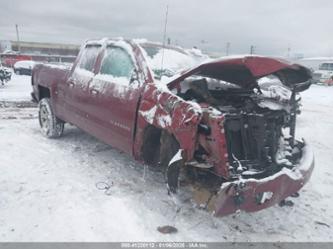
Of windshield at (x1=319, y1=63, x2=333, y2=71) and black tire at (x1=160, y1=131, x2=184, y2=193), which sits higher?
windshield at (x1=319, y1=63, x2=333, y2=71)

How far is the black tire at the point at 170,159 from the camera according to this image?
334 centimetres

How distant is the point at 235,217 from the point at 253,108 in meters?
1.30

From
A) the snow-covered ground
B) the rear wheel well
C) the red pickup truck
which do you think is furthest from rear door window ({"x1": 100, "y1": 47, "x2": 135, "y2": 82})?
the rear wheel well

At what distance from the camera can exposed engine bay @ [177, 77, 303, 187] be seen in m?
3.21

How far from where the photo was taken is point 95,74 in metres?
4.96

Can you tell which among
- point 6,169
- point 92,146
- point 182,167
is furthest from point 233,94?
point 6,169

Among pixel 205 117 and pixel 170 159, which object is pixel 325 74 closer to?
pixel 170 159

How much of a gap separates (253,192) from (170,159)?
109 centimetres

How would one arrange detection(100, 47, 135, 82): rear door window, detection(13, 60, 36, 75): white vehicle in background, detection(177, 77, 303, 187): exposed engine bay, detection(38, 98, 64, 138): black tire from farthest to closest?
detection(13, 60, 36, 75): white vehicle in background < detection(38, 98, 64, 138): black tire < detection(100, 47, 135, 82): rear door window < detection(177, 77, 303, 187): exposed engine bay

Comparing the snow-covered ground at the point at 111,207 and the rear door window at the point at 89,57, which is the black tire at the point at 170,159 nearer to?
the snow-covered ground at the point at 111,207

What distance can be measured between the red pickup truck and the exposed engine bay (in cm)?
1

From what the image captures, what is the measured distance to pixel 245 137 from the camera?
143 inches

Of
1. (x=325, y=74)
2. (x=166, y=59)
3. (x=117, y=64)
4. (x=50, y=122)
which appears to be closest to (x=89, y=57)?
(x=117, y=64)

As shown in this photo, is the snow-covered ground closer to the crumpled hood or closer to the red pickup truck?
the red pickup truck
